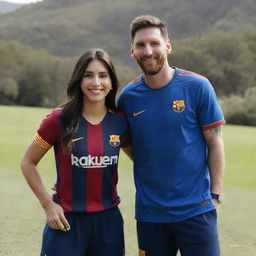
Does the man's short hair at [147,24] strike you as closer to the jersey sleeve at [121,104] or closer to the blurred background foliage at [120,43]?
the jersey sleeve at [121,104]

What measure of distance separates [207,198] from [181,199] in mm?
176

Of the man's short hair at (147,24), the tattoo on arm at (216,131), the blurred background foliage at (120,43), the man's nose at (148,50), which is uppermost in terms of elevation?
the blurred background foliage at (120,43)

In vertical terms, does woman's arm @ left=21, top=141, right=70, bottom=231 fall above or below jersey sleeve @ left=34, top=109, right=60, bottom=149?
below

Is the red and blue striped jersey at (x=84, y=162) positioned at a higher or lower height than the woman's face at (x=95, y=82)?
lower

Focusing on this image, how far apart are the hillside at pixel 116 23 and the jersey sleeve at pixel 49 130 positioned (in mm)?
71047

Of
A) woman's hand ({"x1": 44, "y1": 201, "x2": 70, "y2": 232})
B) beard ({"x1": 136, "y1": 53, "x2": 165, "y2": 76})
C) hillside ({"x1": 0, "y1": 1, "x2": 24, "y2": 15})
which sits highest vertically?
hillside ({"x1": 0, "y1": 1, "x2": 24, "y2": 15})

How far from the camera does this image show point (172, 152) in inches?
121

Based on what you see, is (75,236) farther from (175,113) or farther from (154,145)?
(175,113)

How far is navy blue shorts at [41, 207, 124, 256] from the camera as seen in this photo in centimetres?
305

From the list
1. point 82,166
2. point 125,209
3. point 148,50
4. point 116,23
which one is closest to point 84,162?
point 82,166

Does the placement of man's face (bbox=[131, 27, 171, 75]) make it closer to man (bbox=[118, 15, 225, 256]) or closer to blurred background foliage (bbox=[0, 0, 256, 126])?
man (bbox=[118, 15, 225, 256])

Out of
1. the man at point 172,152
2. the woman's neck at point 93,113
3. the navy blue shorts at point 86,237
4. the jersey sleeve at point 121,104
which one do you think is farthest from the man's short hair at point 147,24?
the navy blue shorts at point 86,237

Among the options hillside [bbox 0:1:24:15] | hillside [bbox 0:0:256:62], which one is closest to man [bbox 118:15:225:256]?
hillside [bbox 0:0:256:62]

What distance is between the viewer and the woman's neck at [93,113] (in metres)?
3.11
